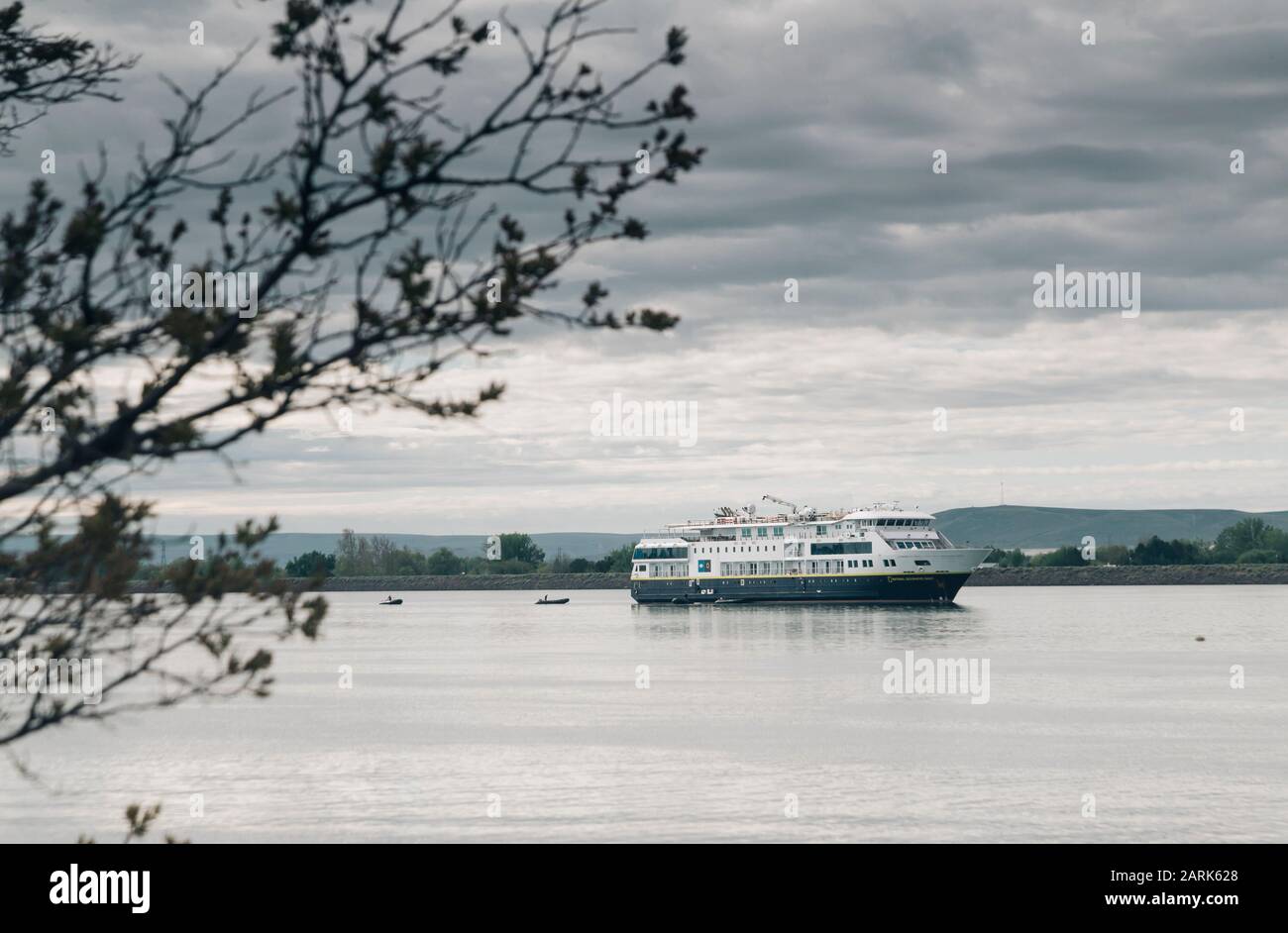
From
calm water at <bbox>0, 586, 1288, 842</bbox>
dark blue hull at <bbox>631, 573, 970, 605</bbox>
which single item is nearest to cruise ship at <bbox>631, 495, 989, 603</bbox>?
dark blue hull at <bbox>631, 573, 970, 605</bbox>

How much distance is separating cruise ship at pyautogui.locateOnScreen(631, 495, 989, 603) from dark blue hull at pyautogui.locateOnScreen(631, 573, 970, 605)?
87 millimetres

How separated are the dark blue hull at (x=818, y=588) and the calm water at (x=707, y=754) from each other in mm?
36575

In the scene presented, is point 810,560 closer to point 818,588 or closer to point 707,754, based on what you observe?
point 818,588

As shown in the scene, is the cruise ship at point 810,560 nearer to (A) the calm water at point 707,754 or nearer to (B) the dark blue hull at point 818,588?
(B) the dark blue hull at point 818,588

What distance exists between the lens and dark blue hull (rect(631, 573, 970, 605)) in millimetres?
125062

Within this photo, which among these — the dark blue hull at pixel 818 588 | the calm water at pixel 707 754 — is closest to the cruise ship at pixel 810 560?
the dark blue hull at pixel 818 588

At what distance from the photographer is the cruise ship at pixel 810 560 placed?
125500 millimetres

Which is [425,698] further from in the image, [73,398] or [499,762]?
[73,398]

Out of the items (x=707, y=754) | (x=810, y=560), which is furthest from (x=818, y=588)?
(x=707, y=754)

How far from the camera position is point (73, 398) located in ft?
29.3

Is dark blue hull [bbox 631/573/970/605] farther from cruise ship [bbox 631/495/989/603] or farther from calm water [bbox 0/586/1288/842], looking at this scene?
calm water [bbox 0/586/1288/842]
